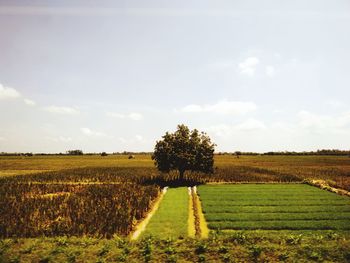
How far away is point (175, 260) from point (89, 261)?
150 inches

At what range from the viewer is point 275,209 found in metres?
26.0

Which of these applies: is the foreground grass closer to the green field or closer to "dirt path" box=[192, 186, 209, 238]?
"dirt path" box=[192, 186, 209, 238]

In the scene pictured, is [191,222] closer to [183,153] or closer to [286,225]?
[286,225]

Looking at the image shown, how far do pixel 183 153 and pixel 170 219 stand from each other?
22.9 meters

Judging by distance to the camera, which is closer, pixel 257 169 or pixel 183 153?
pixel 183 153

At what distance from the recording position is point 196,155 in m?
46.2

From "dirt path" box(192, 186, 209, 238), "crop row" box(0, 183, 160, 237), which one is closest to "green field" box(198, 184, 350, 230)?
"dirt path" box(192, 186, 209, 238)

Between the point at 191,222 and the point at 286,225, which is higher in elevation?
the point at 286,225

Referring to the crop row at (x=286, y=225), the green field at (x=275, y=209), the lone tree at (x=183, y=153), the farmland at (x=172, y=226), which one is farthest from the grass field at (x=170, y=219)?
the lone tree at (x=183, y=153)

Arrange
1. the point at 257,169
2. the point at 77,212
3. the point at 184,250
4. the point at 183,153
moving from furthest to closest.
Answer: the point at 257,169
the point at 183,153
the point at 77,212
the point at 184,250

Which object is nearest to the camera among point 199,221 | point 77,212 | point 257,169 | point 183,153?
point 199,221

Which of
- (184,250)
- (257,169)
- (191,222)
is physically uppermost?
(257,169)

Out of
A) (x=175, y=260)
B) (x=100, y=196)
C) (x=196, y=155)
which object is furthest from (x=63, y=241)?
(x=196, y=155)

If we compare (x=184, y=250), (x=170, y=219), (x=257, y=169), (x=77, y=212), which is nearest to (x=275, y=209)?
(x=170, y=219)
